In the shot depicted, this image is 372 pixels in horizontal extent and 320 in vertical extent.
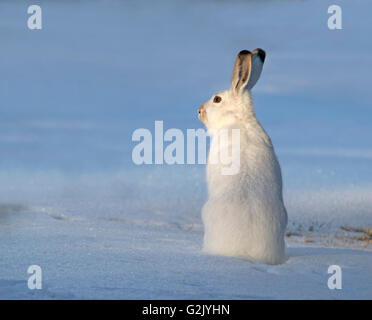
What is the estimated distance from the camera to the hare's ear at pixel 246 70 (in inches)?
273

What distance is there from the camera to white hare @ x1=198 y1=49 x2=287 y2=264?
19.4ft

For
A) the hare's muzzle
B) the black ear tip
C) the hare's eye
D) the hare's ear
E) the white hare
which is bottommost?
the white hare

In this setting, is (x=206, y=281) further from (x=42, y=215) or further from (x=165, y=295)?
(x=42, y=215)

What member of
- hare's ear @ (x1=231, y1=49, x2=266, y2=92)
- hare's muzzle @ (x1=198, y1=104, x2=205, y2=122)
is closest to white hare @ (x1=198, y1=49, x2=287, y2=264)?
hare's ear @ (x1=231, y1=49, x2=266, y2=92)

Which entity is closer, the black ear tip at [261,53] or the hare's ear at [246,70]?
the hare's ear at [246,70]

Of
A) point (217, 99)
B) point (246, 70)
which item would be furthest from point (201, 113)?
point (246, 70)

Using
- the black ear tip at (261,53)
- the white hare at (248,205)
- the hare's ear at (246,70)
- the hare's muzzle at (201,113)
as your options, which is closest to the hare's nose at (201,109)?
the hare's muzzle at (201,113)

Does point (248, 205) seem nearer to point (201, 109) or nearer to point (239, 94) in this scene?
point (239, 94)

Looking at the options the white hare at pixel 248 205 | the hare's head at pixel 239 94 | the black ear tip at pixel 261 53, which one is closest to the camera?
the white hare at pixel 248 205

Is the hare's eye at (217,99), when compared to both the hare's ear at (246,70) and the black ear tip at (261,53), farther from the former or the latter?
the black ear tip at (261,53)

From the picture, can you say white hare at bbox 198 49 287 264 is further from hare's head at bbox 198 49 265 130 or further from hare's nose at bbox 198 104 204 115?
hare's nose at bbox 198 104 204 115

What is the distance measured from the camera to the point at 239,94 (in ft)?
23.1

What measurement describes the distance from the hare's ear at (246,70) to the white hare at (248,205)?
716 mm

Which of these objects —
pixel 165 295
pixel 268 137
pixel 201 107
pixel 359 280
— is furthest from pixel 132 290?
pixel 201 107
